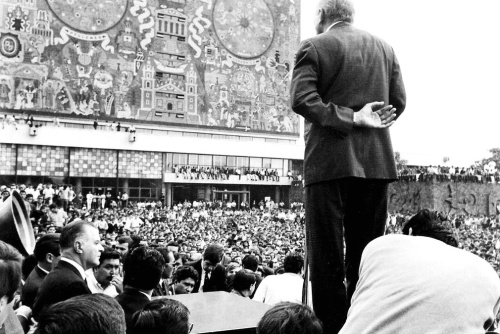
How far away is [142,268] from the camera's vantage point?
2586mm

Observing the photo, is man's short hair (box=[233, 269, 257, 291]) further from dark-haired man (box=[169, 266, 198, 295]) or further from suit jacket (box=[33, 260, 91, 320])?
suit jacket (box=[33, 260, 91, 320])

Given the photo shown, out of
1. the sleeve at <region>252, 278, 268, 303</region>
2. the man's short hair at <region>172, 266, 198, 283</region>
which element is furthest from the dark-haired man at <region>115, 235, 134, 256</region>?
the sleeve at <region>252, 278, 268, 303</region>

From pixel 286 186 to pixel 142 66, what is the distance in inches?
487

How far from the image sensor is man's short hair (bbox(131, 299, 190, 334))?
70.0 inches

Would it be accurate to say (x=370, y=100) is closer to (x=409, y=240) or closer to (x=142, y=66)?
(x=409, y=240)

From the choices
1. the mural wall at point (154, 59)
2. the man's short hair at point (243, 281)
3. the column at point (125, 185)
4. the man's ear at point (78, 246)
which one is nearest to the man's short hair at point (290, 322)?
the man's ear at point (78, 246)

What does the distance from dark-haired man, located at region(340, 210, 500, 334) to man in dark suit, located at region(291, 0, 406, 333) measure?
0.57 m

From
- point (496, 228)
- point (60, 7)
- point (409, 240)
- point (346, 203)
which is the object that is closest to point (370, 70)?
point (346, 203)

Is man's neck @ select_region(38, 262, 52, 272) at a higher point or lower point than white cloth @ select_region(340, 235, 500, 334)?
lower

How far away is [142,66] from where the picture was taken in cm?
3231

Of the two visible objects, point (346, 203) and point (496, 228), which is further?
point (496, 228)

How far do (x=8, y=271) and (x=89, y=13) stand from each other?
32.0 metres

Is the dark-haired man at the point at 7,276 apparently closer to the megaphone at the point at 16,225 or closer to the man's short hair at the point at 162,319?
the man's short hair at the point at 162,319

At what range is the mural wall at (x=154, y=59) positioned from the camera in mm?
28547
